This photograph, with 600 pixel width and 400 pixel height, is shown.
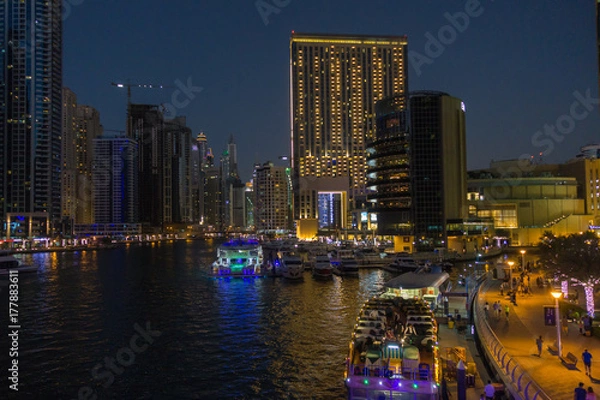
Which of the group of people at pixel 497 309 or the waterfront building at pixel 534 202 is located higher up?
the waterfront building at pixel 534 202

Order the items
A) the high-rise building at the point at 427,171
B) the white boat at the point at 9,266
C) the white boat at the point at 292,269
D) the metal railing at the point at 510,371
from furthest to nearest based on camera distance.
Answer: the high-rise building at the point at 427,171 < the white boat at the point at 9,266 < the white boat at the point at 292,269 < the metal railing at the point at 510,371

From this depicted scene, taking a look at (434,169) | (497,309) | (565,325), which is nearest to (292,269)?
(497,309)

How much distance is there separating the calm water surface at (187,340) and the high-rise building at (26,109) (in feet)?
437

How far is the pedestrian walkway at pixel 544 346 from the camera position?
1809cm

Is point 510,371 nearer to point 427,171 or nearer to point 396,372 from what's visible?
A: point 396,372

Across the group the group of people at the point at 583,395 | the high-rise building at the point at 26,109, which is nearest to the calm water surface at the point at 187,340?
the group of people at the point at 583,395

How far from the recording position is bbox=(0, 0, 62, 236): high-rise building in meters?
178

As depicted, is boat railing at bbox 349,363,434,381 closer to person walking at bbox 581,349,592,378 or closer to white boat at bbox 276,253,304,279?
person walking at bbox 581,349,592,378

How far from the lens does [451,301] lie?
3619cm

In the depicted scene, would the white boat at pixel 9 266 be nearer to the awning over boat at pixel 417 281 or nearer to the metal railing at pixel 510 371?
the awning over boat at pixel 417 281

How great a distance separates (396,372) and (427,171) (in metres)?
94.4

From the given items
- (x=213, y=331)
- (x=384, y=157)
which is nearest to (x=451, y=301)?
(x=213, y=331)

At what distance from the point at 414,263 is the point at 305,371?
54.6 meters

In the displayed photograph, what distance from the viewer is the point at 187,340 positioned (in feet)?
117
